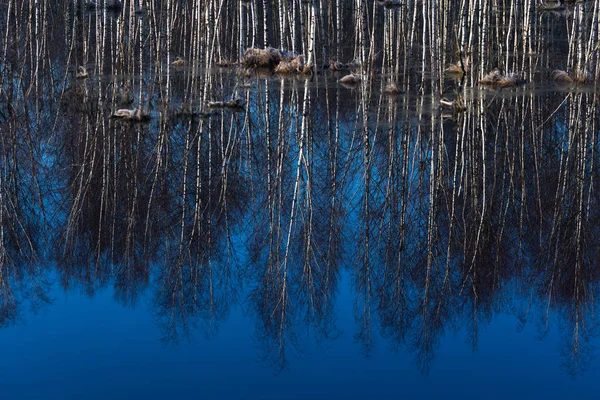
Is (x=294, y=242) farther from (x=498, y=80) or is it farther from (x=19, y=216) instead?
(x=498, y=80)

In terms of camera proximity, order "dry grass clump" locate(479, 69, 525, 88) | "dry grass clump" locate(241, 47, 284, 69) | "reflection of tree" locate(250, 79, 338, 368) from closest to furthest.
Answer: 1. "reflection of tree" locate(250, 79, 338, 368)
2. "dry grass clump" locate(479, 69, 525, 88)
3. "dry grass clump" locate(241, 47, 284, 69)

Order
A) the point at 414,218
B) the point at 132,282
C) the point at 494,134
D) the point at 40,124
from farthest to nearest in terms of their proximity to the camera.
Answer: the point at 40,124
the point at 494,134
the point at 414,218
the point at 132,282

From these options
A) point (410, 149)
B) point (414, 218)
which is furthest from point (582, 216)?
point (410, 149)

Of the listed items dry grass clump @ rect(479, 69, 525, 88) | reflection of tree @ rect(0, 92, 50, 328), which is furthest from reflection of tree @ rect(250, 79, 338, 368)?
dry grass clump @ rect(479, 69, 525, 88)

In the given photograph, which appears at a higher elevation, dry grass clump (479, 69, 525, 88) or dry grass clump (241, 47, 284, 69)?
dry grass clump (241, 47, 284, 69)

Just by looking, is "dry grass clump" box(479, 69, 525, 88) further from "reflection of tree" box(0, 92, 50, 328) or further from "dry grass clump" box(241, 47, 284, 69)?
"reflection of tree" box(0, 92, 50, 328)

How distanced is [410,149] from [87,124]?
3.58 meters

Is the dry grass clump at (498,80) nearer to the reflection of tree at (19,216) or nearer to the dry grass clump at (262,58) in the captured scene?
the dry grass clump at (262,58)

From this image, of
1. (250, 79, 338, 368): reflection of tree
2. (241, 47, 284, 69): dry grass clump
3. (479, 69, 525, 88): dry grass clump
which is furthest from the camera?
(241, 47, 284, 69): dry grass clump

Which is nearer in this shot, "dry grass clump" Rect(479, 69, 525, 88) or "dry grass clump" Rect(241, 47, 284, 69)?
"dry grass clump" Rect(479, 69, 525, 88)

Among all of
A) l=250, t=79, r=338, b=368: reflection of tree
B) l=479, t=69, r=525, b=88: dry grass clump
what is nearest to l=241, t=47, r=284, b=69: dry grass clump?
l=479, t=69, r=525, b=88: dry grass clump

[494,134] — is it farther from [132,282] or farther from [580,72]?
[132,282]

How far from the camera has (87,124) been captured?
9.93 metres

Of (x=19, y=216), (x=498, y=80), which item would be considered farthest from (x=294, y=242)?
(x=498, y=80)
